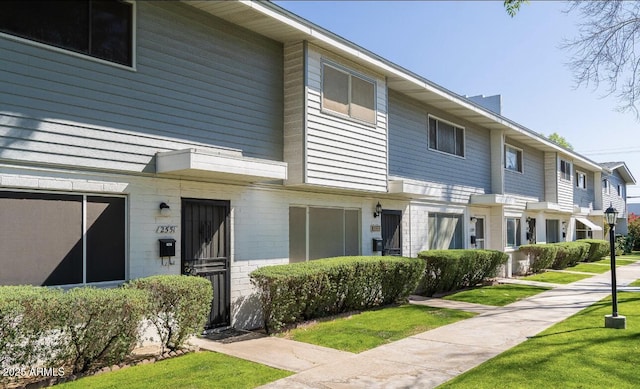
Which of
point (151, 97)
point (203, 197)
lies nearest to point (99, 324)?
point (203, 197)

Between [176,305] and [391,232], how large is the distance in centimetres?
748

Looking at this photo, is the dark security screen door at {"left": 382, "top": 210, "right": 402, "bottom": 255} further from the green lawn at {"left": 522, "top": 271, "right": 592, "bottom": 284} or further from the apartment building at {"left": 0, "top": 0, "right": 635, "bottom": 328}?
the green lawn at {"left": 522, "top": 271, "right": 592, "bottom": 284}

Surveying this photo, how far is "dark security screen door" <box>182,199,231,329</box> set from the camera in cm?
841

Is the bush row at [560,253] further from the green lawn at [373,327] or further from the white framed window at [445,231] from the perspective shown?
the green lawn at [373,327]

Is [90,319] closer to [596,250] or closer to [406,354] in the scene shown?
[406,354]

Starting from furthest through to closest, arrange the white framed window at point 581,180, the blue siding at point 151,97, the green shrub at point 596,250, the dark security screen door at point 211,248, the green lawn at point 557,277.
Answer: the white framed window at point 581,180, the green shrub at point 596,250, the green lawn at point 557,277, the dark security screen door at point 211,248, the blue siding at point 151,97

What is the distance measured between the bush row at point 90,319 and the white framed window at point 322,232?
343 centimetres

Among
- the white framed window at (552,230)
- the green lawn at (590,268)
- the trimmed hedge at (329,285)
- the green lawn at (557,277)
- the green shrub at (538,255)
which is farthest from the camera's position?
the white framed window at (552,230)

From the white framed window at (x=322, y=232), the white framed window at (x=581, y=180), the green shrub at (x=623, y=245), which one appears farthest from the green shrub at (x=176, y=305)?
the green shrub at (x=623, y=245)

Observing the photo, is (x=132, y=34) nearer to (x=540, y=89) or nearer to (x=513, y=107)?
(x=540, y=89)

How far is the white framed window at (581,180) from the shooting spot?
2942 cm

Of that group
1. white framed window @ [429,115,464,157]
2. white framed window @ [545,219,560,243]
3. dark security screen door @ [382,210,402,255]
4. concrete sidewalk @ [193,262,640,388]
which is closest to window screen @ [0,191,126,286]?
concrete sidewalk @ [193,262,640,388]

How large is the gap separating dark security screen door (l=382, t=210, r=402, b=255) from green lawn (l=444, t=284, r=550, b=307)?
5.90ft

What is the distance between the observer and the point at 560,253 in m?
21.2
